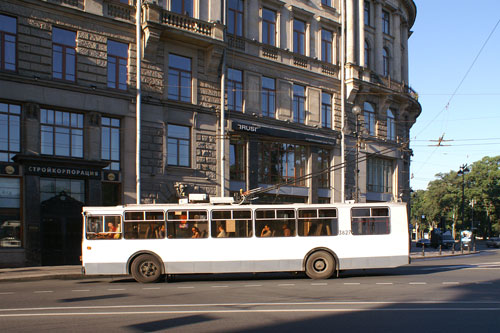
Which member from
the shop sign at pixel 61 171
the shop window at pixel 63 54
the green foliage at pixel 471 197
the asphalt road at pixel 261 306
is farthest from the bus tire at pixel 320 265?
the green foliage at pixel 471 197

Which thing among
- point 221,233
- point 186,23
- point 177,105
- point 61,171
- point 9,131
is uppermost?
point 186,23

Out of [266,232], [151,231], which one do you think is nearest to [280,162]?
[266,232]

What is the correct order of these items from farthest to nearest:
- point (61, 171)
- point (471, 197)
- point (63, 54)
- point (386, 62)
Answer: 1. point (471, 197)
2. point (386, 62)
3. point (63, 54)
4. point (61, 171)

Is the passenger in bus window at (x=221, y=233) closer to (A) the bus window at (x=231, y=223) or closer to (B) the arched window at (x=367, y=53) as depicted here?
(A) the bus window at (x=231, y=223)

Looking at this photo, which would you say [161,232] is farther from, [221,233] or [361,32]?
[361,32]

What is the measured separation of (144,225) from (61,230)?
7498mm

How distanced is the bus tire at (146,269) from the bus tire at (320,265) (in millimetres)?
5223

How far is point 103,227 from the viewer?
17234mm

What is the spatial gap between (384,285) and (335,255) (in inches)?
113

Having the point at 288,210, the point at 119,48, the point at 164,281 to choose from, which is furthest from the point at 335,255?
the point at 119,48

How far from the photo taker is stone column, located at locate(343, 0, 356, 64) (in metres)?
35.3

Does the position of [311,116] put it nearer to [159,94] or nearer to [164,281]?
[159,94]

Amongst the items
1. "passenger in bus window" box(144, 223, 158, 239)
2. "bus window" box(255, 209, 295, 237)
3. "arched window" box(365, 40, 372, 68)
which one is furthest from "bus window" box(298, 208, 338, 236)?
"arched window" box(365, 40, 372, 68)

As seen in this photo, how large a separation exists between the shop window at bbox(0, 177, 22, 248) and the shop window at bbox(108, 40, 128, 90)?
660cm
